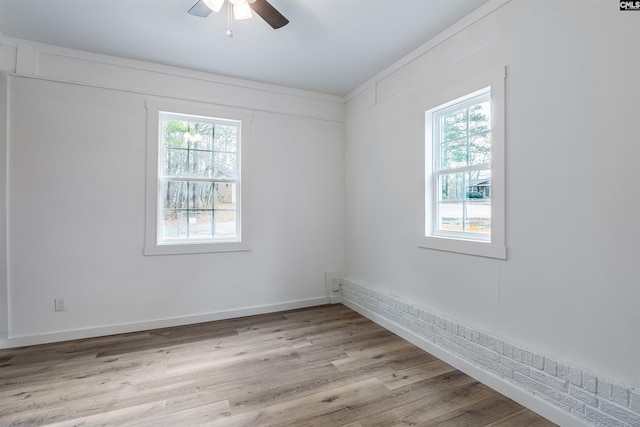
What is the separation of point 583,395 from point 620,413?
0.15 m

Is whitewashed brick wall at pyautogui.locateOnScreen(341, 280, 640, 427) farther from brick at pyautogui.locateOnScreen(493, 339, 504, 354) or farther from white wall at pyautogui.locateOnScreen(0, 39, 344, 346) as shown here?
white wall at pyautogui.locateOnScreen(0, 39, 344, 346)

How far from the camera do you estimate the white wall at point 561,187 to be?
1571 mm

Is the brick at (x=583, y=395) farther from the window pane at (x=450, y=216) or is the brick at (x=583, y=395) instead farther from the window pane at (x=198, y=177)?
the window pane at (x=198, y=177)

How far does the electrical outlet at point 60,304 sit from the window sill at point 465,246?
3.52 metres

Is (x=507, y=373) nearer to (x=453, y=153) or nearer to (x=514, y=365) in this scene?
(x=514, y=365)

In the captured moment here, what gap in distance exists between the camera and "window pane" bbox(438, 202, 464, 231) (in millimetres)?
2625

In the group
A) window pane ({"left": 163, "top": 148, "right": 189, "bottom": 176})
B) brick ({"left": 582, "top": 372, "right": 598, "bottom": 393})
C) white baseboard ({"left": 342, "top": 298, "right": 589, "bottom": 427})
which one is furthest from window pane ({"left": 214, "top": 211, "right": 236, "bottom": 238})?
brick ({"left": 582, "top": 372, "right": 598, "bottom": 393})

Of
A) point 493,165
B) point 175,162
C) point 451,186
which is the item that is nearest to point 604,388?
point 493,165

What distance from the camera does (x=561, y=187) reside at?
1829 mm

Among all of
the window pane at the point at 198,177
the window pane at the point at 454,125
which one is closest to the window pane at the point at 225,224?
the window pane at the point at 198,177

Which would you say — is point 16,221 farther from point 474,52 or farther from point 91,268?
point 474,52

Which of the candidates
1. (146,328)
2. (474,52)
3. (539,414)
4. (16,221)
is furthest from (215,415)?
(474,52)

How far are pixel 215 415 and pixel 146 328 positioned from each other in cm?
179

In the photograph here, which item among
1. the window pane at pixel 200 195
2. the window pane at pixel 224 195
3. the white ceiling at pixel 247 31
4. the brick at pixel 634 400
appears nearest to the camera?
the brick at pixel 634 400
